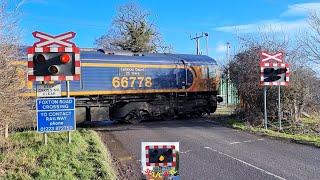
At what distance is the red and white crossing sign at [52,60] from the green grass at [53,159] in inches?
69.6

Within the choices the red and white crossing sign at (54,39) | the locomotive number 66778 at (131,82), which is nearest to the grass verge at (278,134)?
the locomotive number 66778 at (131,82)

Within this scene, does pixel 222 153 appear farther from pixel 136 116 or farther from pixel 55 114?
pixel 136 116

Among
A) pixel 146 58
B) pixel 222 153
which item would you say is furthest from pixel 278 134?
pixel 146 58

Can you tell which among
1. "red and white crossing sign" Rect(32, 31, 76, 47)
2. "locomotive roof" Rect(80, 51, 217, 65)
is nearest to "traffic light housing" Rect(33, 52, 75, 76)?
"red and white crossing sign" Rect(32, 31, 76, 47)

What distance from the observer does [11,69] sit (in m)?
12.0

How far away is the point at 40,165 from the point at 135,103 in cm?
1215

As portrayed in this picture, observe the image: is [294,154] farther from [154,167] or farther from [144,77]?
[144,77]

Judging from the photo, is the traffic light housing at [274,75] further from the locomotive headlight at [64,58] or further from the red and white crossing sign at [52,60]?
the locomotive headlight at [64,58]

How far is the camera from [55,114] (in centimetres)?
1175

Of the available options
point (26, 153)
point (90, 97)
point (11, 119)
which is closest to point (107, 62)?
point (90, 97)

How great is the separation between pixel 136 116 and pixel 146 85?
171cm

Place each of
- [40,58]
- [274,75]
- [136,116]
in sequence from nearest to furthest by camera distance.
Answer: [40,58] < [274,75] < [136,116]

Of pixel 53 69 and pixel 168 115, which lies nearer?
pixel 53 69

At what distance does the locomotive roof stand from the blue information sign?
863 cm
